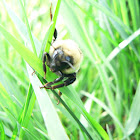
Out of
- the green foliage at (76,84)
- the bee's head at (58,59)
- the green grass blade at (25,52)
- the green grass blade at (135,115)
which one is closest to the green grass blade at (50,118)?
the green foliage at (76,84)

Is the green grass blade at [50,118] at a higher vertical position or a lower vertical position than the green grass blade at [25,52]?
lower

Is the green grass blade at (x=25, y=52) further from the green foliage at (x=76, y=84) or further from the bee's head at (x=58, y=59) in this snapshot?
the bee's head at (x=58, y=59)

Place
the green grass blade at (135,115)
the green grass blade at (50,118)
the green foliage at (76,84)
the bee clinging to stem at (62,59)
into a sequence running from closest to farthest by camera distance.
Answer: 1. the green grass blade at (50,118)
2. the green foliage at (76,84)
3. the bee clinging to stem at (62,59)
4. the green grass blade at (135,115)

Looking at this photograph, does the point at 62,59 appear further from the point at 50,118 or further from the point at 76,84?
the point at 76,84

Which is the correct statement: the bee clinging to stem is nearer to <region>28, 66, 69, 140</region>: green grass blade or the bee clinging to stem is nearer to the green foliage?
the green foliage

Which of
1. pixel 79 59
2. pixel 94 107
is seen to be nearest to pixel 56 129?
pixel 79 59

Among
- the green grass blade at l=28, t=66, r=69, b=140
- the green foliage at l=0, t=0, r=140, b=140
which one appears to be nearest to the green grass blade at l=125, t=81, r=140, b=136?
the green foliage at l=0, t=0, r=140, b=140

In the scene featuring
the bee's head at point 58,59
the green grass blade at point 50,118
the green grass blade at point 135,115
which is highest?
the bee's head at point 58,59

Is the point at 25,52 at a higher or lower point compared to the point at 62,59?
higher

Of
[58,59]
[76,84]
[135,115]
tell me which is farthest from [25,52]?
[76,84]
